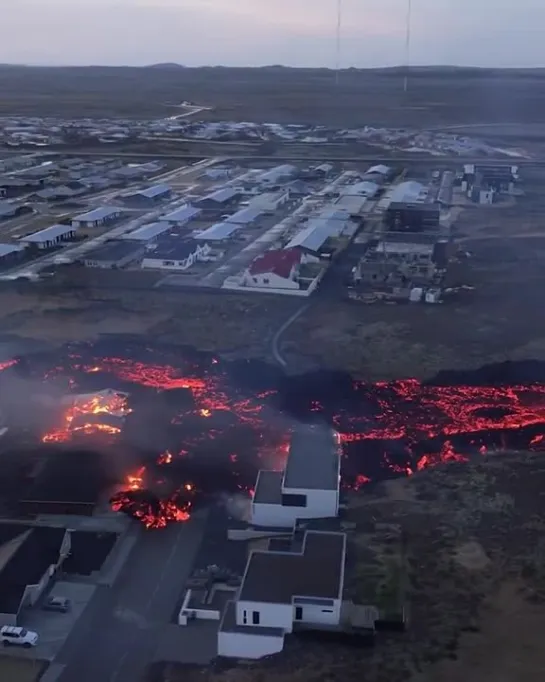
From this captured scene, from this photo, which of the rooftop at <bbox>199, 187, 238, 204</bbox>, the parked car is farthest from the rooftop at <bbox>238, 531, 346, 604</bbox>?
the rooftop at <bbox>199, 187, 238, 204</bbox>

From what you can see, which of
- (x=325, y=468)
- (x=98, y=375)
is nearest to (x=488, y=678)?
(x=325, y=468)

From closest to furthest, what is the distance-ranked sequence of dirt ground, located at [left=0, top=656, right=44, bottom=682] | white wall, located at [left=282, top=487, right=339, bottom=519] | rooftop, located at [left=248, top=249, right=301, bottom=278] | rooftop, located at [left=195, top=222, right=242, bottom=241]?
dirt ground, located at [left=0, top=656, right=44, bottom=682] < white wall, located at [left=282, top=487, right=339, bottom=519] < rooftop, located at [left=248, top=249, right=301, bottom=278] < rooftop, located at [left=195, top=222, right=242, bottom=241]

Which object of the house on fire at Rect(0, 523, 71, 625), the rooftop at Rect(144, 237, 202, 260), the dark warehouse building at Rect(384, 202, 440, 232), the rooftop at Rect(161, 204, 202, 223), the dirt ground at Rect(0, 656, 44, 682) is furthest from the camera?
the rooftop at Rect(161, 204, 202, 223)

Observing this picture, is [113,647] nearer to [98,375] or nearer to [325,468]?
[325,468]

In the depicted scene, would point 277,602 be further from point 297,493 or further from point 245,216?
point 245,216

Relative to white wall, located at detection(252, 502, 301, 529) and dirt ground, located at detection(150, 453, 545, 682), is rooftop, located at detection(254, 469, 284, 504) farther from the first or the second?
dirt ground, located at detection(150, 453, 545, 682)

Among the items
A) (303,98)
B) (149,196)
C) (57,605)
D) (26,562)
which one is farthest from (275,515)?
(303,98)

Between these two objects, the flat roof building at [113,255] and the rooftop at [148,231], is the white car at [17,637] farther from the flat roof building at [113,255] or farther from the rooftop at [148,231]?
the rooftop at [148,231]

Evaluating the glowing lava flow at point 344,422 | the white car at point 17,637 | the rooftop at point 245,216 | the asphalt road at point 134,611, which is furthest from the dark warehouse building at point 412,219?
the white car at point 17,637
